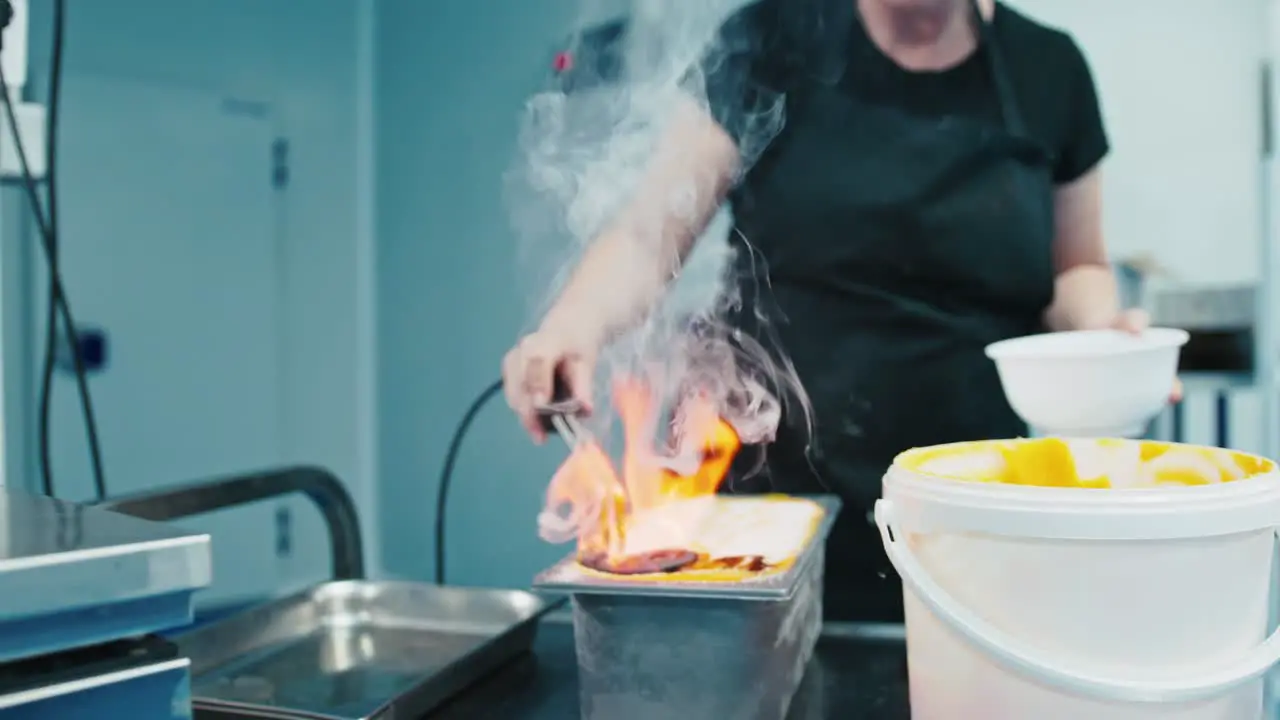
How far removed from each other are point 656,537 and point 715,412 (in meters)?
0.29

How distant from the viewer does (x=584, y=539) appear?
78 cm

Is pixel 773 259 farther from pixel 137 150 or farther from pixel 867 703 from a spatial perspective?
pixel 137 150

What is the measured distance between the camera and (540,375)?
36.6 inches

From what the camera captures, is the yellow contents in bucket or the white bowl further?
the white bowl

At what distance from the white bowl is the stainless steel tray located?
48 cm

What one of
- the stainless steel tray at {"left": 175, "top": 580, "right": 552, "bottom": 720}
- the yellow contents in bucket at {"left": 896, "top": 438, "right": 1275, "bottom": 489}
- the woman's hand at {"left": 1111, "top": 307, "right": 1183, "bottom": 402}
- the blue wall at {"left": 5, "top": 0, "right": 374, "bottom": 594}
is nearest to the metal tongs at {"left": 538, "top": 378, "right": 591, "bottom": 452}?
the stainless steel tray at {"left": 175, "top": 580, "right": 552, "bottom": 720}

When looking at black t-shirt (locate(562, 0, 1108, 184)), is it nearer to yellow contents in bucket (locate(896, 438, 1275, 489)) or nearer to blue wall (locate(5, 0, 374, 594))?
yellow contents in bucket (locate(896, 438, 1275, 489))

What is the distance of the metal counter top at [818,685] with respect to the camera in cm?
71

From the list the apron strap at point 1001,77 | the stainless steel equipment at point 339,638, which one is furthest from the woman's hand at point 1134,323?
the stainless steel equipment at point 339,638

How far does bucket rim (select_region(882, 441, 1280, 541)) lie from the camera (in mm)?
496

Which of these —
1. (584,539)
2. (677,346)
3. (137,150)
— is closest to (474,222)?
(137,150)

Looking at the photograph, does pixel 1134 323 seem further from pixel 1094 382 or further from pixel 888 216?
pixel 888 216

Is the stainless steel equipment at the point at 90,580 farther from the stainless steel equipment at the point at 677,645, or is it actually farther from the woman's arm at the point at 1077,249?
the woman's arm at the point at 1077,249

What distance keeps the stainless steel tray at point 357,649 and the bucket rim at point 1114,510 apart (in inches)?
16.3
